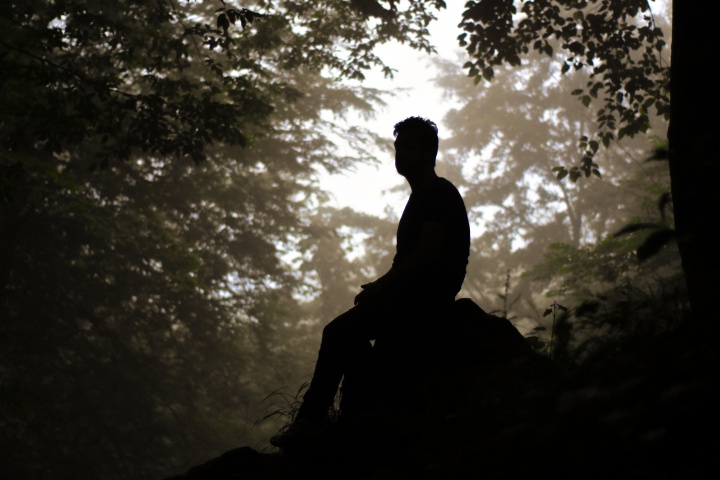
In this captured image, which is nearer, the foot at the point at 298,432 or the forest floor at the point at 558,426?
the forest floor at the point at 558,426

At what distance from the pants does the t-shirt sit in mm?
98

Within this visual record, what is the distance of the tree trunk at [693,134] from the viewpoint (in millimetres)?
3080

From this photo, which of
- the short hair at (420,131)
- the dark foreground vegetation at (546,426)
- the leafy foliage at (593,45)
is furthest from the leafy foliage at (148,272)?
the dark foreground vegetation at (546,426)

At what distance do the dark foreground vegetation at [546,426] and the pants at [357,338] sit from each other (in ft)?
0.79

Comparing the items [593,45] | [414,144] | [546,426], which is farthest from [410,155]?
[593,45]

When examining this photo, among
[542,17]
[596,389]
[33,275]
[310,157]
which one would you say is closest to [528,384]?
[596,389]

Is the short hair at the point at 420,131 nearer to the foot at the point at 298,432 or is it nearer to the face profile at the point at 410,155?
the face profile at the point at 410,155

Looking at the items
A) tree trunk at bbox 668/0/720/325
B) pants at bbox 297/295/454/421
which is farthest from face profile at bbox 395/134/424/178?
tree trunk at bbox 668/0/720/325

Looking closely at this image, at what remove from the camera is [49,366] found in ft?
50.0

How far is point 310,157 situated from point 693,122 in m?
18.2

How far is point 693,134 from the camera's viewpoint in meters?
3.54

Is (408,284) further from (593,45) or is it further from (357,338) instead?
(593,45)

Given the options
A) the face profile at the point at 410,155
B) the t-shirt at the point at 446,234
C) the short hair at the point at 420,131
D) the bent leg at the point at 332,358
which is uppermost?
the short hair at the point at 420,131

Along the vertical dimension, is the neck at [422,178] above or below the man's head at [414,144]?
below
